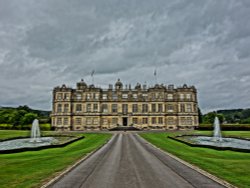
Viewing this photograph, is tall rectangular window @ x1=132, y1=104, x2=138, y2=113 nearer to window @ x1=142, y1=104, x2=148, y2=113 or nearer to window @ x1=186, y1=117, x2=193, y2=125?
window @ x1=142, y1=104, x2=148, y2=113

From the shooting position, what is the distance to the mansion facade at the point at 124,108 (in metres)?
84.8

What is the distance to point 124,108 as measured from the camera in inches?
3393

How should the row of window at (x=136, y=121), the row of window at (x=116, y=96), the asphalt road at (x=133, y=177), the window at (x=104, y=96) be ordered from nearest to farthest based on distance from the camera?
1. the asphalt road at (x=133, y=177)
2. the row of window at (x=136, y=121)
3. the row of window at (x=116, y=96)
4. the window at (x=104, y=96)

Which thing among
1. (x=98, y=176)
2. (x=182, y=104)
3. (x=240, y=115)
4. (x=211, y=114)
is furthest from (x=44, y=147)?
(x=240, y=115)

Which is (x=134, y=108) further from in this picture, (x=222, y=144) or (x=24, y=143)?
(x=222, y=144)

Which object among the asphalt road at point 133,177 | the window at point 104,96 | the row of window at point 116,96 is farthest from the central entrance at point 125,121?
the asphalt road at point 133,177

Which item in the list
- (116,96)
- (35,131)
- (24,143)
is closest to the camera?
(24,143)

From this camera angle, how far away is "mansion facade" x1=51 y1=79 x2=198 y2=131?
8475 cm

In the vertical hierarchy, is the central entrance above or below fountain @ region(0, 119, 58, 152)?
above

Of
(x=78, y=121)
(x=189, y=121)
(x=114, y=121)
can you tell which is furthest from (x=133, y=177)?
(x=189, y=121)

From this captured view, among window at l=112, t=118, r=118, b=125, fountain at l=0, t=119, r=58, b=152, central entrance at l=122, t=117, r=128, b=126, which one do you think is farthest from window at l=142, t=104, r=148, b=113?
fountain at l=0, t=119, r=58, b=152

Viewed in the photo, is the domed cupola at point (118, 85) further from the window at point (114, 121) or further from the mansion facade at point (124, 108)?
the window at point (114, 121)

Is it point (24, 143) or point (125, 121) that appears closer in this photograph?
point (24, 143)

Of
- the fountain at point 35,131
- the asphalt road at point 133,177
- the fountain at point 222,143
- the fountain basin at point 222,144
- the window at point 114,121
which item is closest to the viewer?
the asphalt road at point 133,177
